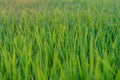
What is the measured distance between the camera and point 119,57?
5.02ft

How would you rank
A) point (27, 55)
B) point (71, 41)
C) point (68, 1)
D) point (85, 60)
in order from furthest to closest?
point (68, 1), point (71, 41), point (27, 55), point (85, 60)

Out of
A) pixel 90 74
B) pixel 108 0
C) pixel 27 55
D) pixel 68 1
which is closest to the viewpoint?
pixel 90 74

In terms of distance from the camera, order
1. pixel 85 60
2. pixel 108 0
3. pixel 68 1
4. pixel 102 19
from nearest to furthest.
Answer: pixel 85 60, pixel 102 19, pixel 108 0, pixel 68 1

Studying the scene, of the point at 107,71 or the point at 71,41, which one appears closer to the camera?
the point at 107,71

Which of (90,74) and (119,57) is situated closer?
(90,74)

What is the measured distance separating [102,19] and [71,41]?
91 cm

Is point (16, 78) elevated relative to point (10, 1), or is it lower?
elevated

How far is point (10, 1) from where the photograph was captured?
611cm

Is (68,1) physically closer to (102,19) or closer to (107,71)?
(102,19)

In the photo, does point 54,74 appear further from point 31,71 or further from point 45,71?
point 31,71

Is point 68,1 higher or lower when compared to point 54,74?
lower

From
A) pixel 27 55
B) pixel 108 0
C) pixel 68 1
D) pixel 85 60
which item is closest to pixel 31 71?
pixel 27 55

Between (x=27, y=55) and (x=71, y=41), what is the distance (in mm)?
390

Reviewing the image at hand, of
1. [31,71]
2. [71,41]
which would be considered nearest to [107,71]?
[31,71]
